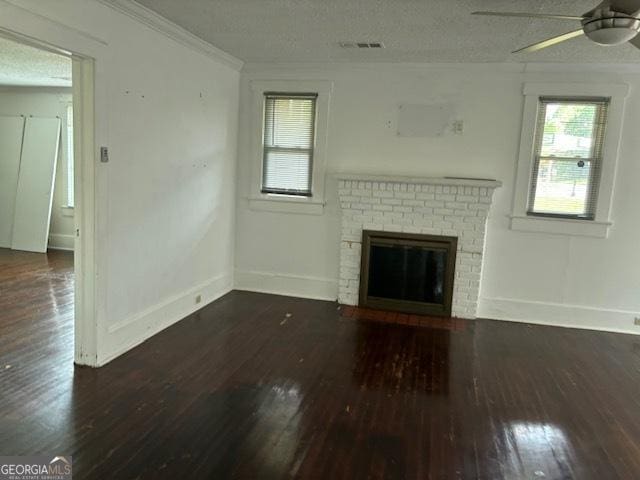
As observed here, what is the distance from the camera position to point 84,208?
3203 mm

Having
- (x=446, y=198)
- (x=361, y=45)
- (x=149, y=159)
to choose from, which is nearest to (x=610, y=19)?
(x=361, y=45)

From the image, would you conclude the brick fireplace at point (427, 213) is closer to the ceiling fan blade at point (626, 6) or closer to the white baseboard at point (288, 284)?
the white baseboard at point (288, 284)

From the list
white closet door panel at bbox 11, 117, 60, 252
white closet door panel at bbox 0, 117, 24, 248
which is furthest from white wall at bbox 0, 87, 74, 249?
white closet door panel at bbox 0, 117, 24, 248

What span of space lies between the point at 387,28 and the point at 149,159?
6.72 ft

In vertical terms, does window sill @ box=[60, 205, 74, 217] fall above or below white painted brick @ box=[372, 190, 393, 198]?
below

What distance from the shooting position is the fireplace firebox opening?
4.93m

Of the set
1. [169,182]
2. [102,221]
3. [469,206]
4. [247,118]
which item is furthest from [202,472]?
[247,118]

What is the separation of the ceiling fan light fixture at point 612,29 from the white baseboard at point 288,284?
11.2 feet

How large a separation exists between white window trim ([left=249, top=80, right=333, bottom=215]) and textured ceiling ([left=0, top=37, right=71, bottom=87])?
196cm

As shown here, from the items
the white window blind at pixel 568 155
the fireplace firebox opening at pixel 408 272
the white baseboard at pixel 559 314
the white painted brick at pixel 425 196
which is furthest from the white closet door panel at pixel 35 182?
the white window blind at pixel 568 155

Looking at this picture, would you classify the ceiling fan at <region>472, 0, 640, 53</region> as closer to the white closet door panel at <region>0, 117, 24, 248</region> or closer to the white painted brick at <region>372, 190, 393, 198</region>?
the white painted brick at <region>372, 190, 393, 198</region>

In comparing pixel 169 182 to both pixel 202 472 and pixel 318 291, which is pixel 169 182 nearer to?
pixel 318 291

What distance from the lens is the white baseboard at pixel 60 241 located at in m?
7.29

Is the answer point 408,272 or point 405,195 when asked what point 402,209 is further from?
point 408,272
